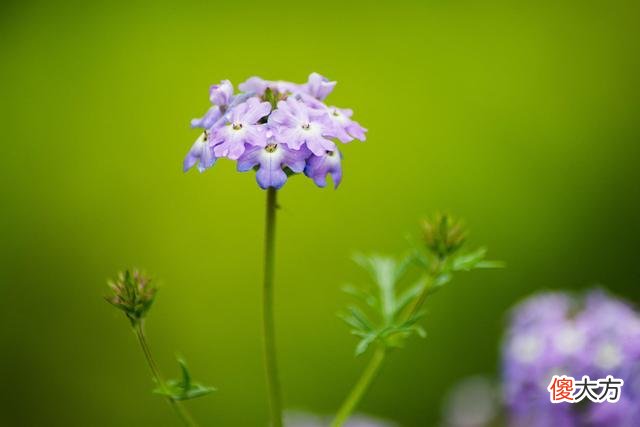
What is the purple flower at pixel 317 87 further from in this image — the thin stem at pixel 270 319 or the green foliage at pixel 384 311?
the green foliage at pixel 384 311

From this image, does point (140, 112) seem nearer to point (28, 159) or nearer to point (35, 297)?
Result: point (28, 159)

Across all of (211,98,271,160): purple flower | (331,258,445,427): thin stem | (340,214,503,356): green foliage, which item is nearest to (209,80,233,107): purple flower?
(211,98,271,160): purple flower

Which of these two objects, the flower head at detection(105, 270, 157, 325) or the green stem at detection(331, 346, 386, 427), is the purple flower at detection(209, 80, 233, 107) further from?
the green stem at detection(331, 346, 386, 427)

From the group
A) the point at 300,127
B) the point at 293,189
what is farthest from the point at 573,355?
the point at 293,189

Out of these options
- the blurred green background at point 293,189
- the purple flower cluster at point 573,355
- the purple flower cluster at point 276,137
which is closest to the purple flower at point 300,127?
the purple flower cluster at point 276,137

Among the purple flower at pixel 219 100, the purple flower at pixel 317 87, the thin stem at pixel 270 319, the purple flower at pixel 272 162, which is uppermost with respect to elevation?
the purple flower at pixel 317 87

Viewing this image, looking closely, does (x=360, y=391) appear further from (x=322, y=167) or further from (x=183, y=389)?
(x=322, y=167)
